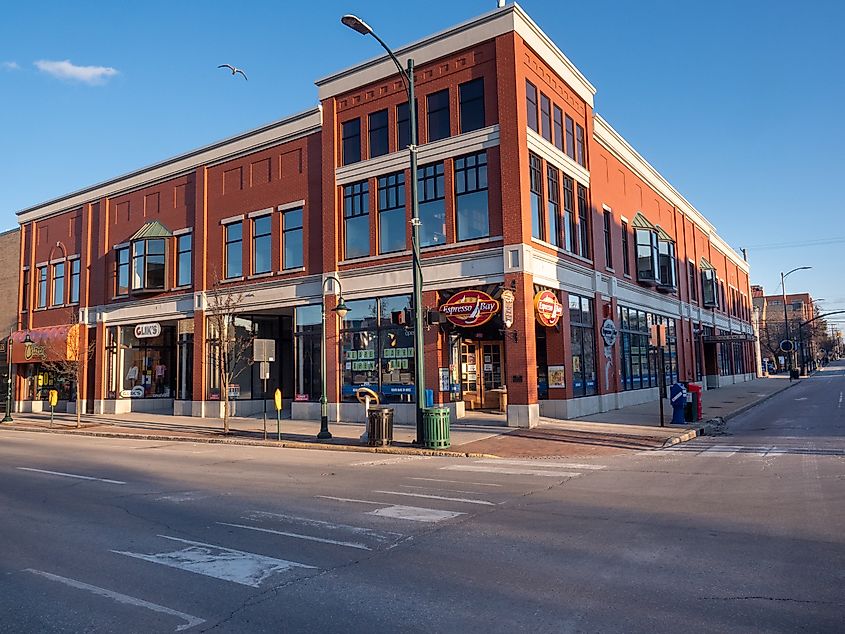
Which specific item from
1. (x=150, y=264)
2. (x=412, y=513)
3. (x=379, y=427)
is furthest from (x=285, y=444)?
(x=150, y=264)

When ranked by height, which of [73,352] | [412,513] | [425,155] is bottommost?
[412,513]

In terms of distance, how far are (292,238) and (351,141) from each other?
468 centimetres

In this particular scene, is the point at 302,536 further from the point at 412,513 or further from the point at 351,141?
the point at 351,141

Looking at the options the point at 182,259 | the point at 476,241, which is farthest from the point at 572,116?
the point at 182,259

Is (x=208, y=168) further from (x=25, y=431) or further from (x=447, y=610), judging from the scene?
(x=447, y=610)

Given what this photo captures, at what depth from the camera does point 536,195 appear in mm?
22438

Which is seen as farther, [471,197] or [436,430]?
[471,197]

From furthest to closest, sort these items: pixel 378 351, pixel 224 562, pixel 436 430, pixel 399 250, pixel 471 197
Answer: pixel 378 351 < pixel 399 250 < pixel 471 197 < pixel 436 430 < pixel 224 562

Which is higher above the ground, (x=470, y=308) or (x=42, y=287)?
(x=42, y=287)

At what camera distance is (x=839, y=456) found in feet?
42.3

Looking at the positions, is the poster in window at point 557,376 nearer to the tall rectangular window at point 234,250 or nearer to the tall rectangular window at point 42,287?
the tall rectangular window at point 234,250

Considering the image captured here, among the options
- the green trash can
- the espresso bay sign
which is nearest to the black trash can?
the green trash can

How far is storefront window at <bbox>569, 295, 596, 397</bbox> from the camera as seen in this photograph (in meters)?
23.7

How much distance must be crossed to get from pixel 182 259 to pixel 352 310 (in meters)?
10.8
